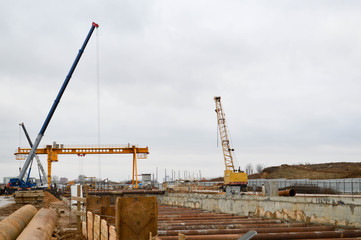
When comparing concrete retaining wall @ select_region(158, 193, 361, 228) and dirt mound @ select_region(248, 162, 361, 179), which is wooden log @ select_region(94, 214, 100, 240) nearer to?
concrete retaining wall @ select_region(158, 193, 361, 228)

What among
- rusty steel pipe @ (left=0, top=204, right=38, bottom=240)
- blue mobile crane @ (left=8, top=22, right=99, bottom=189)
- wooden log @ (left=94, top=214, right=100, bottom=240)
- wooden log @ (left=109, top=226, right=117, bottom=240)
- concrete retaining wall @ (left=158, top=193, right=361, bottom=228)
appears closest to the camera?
wooden log @ (left=109, top=226, right=117, bottom=240)

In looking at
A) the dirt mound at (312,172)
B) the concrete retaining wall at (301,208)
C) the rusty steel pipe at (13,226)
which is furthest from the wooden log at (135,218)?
the dirt mound at (312,172)

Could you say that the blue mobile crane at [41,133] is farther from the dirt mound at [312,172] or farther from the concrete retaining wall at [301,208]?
the dirt mound at [312,172]

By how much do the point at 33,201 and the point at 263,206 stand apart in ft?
76.7

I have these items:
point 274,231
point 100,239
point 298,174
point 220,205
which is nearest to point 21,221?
point 100,239

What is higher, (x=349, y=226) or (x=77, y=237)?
(x=349, y=226)

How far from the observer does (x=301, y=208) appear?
1406cm

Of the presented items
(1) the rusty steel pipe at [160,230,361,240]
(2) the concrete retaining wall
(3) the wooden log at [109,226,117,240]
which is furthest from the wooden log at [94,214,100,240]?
(2) the concrete retaining wall

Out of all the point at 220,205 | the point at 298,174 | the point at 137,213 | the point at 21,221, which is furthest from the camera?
the point at 298,174

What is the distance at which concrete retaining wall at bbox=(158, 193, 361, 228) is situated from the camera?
1192 centimetres

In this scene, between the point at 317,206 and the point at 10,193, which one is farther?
the point at 10,193

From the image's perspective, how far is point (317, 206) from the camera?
13219mm

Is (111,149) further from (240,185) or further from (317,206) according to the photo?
(317,206)

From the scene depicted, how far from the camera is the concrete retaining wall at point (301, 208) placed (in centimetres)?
1192
